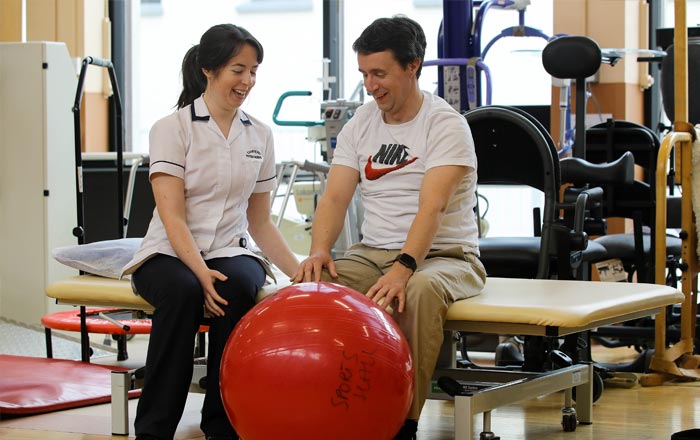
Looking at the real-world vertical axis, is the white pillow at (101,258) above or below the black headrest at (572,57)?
below

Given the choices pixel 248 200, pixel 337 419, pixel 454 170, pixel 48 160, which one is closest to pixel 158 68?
pixel 48 160

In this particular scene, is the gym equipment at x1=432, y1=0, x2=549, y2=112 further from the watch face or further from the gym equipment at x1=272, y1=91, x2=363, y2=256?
the watch face

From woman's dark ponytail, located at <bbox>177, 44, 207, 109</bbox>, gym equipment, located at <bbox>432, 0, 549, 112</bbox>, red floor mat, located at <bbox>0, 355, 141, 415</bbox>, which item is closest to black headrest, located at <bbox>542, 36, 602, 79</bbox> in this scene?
gym equipment, located at <bbox>432, 0, 549, 112</bbox>

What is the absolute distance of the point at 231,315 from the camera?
2768mm

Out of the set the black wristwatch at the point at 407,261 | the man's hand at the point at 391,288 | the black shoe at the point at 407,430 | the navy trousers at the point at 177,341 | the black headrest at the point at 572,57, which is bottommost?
the black shoe at the point at 407,430

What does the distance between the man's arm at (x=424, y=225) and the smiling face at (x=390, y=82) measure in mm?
227

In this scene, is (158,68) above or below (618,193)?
above

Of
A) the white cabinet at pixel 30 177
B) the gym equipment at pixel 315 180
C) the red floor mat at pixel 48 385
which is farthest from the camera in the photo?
the white cabinet at pixel 30 177

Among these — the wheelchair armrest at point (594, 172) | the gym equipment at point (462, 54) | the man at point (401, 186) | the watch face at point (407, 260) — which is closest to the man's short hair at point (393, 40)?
the man at point (401, 186)

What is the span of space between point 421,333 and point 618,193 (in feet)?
6.13

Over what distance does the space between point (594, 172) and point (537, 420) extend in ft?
3.18

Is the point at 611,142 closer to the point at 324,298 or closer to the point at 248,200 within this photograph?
the point at 248,200

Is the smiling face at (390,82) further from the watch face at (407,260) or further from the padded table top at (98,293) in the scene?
the padded table top at (98,293)

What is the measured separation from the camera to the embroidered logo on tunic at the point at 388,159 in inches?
112
